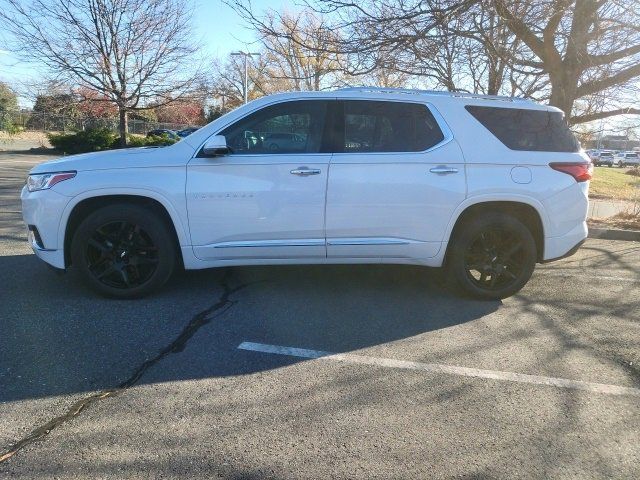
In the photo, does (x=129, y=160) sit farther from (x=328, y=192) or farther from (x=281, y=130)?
(x=328, y=192)

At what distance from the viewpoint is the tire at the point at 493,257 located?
4750 millimetres

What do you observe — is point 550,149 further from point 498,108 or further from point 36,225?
point 36,225

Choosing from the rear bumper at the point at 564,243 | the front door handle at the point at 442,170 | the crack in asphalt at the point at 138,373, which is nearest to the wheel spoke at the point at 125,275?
the crack in asphalt at the point at 138,373

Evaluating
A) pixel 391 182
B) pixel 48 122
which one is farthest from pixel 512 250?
pixel 48 122

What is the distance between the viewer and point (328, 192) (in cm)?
449

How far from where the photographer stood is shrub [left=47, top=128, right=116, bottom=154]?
79.9ft

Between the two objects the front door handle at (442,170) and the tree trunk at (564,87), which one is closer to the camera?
the front door handle at (442,170)

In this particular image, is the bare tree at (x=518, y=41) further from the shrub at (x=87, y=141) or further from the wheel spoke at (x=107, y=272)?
the shrub at (x=87, y=141)

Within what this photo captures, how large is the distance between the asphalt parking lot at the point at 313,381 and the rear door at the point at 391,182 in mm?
638

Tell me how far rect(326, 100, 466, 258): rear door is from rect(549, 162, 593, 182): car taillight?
94cm

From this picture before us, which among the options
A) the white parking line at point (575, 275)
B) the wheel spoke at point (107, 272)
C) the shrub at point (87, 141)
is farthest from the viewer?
the shrub at point (87, 141)

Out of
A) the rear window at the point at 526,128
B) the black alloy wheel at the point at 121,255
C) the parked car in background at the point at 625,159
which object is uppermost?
the rear window at the point at 526,128

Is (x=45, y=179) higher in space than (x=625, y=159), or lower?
higher

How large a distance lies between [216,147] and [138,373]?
1.97 meters
